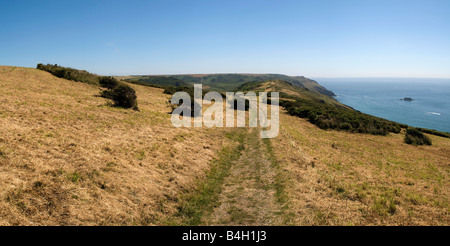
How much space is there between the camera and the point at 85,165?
9.73m

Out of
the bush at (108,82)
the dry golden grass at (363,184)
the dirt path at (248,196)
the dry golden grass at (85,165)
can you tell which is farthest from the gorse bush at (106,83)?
the dry golden grass at (363,184)

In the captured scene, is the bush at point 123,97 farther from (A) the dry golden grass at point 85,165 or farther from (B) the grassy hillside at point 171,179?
(A) the dry golden grass at point 85,165

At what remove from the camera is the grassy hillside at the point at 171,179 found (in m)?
7.74

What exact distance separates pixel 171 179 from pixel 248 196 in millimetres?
4570

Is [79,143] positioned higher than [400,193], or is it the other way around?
[79,143]

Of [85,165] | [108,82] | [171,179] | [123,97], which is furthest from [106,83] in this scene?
[171,179]

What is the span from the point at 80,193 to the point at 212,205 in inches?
225

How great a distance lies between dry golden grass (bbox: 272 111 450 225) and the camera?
902 cm

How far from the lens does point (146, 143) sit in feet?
50.0

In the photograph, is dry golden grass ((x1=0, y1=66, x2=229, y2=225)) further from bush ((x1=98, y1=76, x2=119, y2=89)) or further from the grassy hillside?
bush ((x1=98, y1=76, x2=119, y2=89))

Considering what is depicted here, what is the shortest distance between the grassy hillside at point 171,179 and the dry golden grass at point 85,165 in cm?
4
